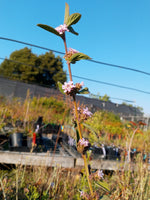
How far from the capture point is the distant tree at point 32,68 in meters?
22.0

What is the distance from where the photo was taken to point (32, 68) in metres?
22.2

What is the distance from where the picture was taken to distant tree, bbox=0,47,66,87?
22031mm

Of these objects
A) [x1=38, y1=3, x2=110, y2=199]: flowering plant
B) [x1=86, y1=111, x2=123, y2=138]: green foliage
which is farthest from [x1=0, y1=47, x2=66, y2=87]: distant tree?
[x1=38, y1=3, x2=110, y2=199]: flowering plant

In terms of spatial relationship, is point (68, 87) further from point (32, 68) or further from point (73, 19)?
point (32, 68)

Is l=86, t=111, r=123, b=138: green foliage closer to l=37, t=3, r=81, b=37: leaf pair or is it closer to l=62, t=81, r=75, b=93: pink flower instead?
l=62, t=81, r=75, b=93: pink flower

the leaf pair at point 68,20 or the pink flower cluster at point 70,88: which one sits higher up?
the leaf pair at point 68,20

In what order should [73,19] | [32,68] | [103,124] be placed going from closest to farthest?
[73,19] → [103,124] → [32,68]

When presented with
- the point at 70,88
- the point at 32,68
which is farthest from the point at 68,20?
the point at 32,68

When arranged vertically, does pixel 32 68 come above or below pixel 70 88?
above

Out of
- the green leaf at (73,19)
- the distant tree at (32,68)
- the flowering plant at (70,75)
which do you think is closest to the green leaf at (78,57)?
the flowering plant at (70,75)

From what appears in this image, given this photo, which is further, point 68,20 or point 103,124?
point 103,124

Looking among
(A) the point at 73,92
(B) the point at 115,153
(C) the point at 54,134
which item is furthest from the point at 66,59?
(C) the point at 54,134

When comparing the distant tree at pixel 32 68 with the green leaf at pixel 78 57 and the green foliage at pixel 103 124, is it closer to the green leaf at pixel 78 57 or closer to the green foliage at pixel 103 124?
the green foliage at pixel 103 124

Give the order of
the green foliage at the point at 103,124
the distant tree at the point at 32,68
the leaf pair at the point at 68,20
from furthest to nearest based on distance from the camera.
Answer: the distant tree at the point at 32,68 → the green foliage at the point at 103,124 → the leaf pair at the point at 68,20
